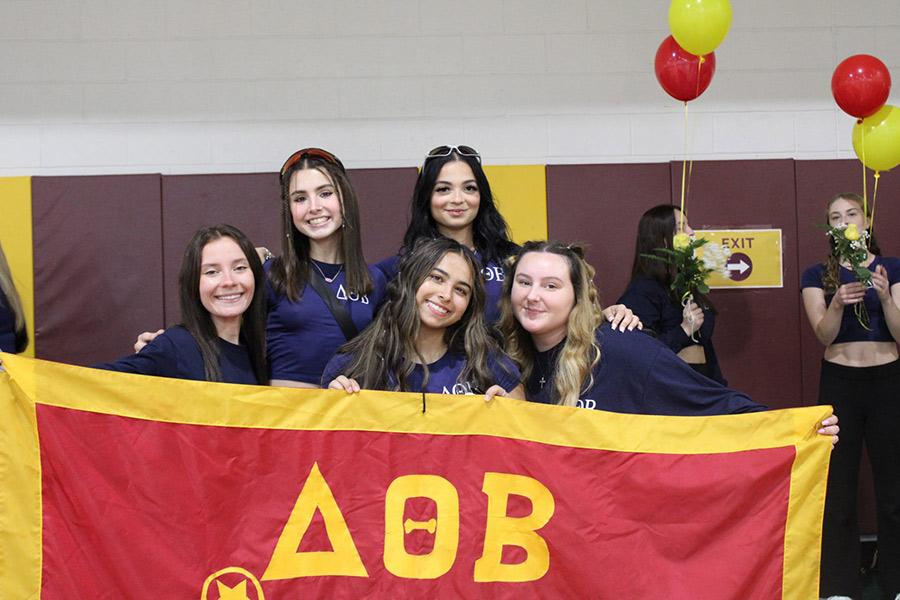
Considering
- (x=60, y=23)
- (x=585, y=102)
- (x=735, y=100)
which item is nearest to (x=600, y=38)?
(x=585, y=102)

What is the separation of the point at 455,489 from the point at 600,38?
137 inches

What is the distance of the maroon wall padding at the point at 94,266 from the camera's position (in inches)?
198

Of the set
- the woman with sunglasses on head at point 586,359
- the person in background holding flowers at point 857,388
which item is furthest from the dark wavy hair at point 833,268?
the woman with sunglasses on head at point 586,359

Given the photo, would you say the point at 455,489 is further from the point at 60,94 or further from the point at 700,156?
the point at 60,94

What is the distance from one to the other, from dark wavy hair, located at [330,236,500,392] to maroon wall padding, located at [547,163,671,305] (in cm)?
216

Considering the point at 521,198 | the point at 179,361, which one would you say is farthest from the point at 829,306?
the point at 179,361

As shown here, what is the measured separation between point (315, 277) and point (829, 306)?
2536 millimetres

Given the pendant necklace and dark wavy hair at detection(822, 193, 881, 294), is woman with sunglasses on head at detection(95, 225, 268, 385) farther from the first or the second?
dark wavy hair at detection(822, 193, 881, 294)

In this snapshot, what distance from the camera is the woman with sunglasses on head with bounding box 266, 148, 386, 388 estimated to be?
10.7 ft

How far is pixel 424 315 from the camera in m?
3.02

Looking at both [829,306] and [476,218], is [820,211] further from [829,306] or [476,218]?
[476,218]

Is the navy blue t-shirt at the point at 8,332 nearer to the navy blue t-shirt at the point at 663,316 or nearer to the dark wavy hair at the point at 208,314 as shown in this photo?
the dark wavy hair at the point at 208,314

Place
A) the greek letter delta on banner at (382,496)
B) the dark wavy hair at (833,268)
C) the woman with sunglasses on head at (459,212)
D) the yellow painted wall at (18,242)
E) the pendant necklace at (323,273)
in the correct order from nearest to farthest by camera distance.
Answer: the greek letter delta on banner at (382,496)
the pendant necklace at (323,273)
the woman with sunglasses on head at (459,212)
the dark wavy hair at (833,268)
the yellow painted wall at (18,242)

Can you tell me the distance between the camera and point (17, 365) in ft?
8.95
